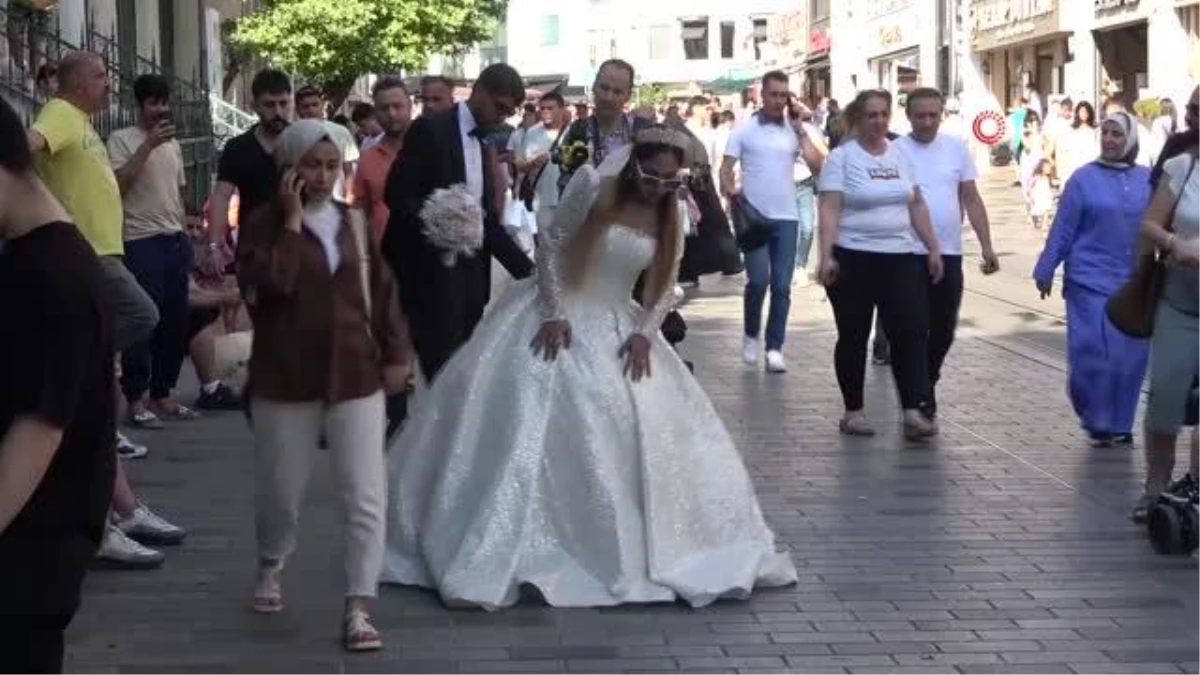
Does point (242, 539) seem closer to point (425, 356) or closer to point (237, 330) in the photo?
point (425, 356)

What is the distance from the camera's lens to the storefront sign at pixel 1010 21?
48281mm

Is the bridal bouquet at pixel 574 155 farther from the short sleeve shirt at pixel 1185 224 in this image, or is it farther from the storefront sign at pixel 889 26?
the storefront sign at pixel 889 26

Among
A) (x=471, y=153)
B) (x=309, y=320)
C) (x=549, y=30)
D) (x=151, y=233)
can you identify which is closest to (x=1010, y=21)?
(x=151, y=233)

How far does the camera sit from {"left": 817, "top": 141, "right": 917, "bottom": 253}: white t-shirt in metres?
10.9

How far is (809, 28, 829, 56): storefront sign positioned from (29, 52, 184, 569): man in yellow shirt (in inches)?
2690

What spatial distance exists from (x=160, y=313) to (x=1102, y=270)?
4698 mm

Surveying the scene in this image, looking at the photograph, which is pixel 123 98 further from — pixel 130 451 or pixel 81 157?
pixel 81 157

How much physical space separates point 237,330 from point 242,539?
4.53m

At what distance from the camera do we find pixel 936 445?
427 inches

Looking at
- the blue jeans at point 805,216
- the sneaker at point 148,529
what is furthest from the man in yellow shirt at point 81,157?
the blue jeans at point 805,216

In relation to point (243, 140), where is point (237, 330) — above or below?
below

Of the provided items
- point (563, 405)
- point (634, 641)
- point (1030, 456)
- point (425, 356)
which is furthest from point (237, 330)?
point (634, 641)

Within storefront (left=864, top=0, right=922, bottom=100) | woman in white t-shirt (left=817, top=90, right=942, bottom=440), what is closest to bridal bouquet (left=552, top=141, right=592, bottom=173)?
woman in white t-shirt (left=817, top=90, right=942, bottom=440)

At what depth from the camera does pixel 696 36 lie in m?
97.9
